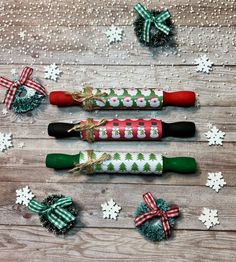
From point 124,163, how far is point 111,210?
0.50ft

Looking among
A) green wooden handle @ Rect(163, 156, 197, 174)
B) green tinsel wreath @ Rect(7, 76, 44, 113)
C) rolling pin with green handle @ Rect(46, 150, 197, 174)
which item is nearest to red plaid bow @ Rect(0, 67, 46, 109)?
green tinsel wreath @ Rect(7, 76, 44, 113)

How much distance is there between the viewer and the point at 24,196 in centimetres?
144

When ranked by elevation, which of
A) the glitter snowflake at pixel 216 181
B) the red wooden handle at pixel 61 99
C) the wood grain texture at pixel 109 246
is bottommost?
the wood grain texture at pixel 109 246

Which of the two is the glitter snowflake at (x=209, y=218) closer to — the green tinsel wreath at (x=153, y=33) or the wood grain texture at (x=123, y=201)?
the wood grain texture at (x=123, y=201)

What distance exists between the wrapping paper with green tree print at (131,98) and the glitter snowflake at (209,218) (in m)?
0.36

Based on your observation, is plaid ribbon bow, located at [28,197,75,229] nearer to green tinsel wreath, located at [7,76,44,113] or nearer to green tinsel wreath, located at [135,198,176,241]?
green tinsel wreath, located at [135,198,176,241]

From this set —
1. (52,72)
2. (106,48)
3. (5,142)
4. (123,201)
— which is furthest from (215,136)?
(5,142)

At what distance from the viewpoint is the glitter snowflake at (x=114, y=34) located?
152 cm

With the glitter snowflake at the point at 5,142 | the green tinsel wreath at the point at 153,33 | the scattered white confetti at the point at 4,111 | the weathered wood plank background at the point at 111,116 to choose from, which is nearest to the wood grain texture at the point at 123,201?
the weathered wood plank background at the point at 111,116

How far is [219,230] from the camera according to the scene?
1390mm

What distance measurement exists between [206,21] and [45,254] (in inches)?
35.6

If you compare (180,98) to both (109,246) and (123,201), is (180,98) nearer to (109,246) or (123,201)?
(123,201)

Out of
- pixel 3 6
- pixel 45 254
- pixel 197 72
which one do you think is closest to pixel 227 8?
pixel 197 72

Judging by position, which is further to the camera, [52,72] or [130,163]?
[52,72]
